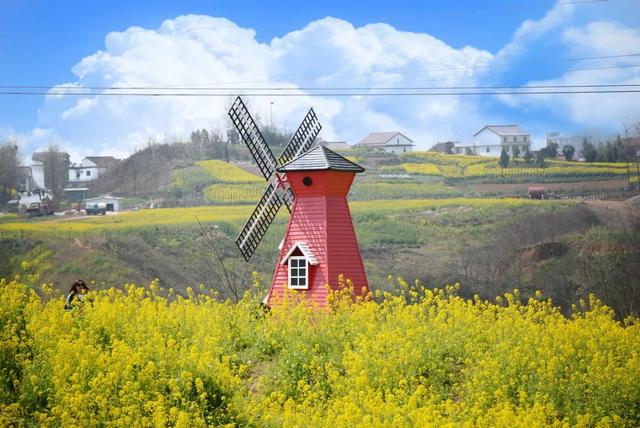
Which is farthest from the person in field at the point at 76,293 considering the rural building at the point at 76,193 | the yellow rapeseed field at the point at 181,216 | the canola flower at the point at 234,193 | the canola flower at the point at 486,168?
the canola flower at the point at 486,168

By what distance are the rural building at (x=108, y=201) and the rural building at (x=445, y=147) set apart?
21.8 metres

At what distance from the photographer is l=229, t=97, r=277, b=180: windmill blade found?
80.3 feet

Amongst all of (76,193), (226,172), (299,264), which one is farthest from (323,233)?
(76,193)

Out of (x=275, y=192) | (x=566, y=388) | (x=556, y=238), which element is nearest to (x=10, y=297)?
(x=275, y=192)

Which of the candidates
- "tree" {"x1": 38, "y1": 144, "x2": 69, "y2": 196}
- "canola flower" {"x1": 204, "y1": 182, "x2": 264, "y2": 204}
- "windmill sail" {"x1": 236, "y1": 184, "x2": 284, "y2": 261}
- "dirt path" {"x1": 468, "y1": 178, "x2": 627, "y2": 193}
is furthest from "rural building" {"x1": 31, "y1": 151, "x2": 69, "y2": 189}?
"windmill sail" {"x1": 236, "y1": 184, "x2": 284, "y2": 261}

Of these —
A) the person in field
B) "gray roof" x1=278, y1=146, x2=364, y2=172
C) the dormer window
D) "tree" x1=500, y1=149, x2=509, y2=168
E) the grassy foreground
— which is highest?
"tree" x1=500, y1=149, x2=509, y2=168

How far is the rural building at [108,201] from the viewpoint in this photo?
51.9 meters

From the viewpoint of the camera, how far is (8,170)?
50.2 metres

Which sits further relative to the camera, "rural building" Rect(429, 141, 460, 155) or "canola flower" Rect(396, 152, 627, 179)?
"rural building" Rect(429, 141, 460, 155)

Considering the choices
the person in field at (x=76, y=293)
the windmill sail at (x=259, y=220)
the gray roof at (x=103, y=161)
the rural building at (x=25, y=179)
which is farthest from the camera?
the gray roof at (x=103, y=161)

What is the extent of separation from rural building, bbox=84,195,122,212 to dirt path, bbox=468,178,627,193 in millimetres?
18971

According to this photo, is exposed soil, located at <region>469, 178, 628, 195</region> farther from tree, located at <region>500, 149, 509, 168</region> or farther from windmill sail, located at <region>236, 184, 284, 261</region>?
windmill sail, located at <region>236, 184, 284, 261</region>

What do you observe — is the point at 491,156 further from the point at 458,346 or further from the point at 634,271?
the point at 458,346

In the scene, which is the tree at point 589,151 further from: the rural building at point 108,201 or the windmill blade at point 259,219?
the windmill blade at point 259,219
